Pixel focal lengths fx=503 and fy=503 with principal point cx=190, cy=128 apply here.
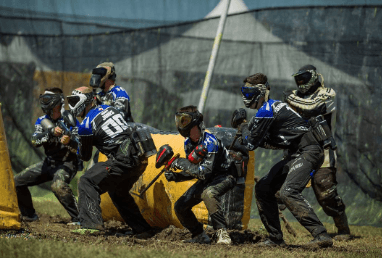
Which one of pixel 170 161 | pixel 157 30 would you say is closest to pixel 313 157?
pixel 170 161

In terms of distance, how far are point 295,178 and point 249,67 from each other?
426 cm

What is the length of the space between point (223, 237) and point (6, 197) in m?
A: 2.26

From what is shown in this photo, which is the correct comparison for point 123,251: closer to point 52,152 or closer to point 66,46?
point 52,152

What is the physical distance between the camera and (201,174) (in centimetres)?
536

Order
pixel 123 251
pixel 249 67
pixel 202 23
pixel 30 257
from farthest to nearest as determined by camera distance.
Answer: pixel 202 23 → pixel 249 67 → pixel 123 251 → pixel 30 257

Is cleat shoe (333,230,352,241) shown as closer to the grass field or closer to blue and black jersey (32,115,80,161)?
the grass field

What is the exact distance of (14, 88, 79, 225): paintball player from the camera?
7.17 metres

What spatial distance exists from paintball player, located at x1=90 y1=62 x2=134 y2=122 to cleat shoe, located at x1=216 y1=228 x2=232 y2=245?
229 centimetres

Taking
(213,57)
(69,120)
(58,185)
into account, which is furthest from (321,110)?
(58,185)

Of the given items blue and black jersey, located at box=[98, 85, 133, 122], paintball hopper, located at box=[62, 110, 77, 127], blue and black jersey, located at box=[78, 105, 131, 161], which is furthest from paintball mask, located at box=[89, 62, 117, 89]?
blue and black jersey, located at box=[78, 105, 131, 161]

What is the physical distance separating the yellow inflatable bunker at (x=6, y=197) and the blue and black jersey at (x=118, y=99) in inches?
76.5

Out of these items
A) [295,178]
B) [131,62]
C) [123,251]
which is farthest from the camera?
[131,62]

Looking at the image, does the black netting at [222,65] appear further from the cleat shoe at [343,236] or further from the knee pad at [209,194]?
the knee pad at [209,194]

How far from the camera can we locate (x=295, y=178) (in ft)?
17.0
